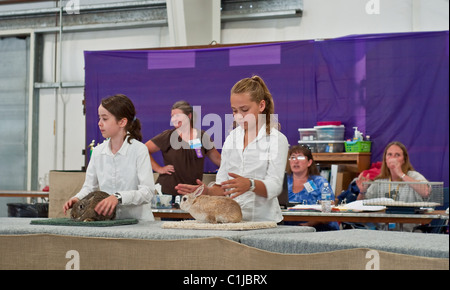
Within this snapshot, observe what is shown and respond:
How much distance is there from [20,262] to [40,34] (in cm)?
913

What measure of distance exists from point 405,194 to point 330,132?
2988 mm

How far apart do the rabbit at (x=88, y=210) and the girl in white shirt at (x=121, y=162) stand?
0.62 feet

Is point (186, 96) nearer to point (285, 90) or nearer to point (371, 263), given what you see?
point (285, 90)

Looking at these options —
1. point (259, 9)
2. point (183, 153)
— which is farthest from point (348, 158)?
point (259, 9)

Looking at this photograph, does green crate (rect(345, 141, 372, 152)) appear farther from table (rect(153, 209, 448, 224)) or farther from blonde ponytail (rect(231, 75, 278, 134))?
blonde ponytail (rect(231, 75, 278, 134))

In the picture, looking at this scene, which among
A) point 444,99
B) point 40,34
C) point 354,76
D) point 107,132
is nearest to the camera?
point 107,132

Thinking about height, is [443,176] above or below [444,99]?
below

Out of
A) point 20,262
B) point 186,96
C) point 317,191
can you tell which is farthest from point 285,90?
point 20,262

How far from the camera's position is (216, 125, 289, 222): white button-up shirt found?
2373 millimetres

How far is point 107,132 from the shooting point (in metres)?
2.73

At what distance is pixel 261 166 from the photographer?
2.42 meters

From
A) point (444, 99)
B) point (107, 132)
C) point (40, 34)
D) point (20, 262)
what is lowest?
point (20, 262)

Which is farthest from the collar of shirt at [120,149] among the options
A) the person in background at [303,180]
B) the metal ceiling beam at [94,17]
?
the metal ceiling beam at [94,17]

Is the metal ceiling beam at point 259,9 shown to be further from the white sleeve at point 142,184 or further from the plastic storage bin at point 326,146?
the white sleeve at point 142,184
